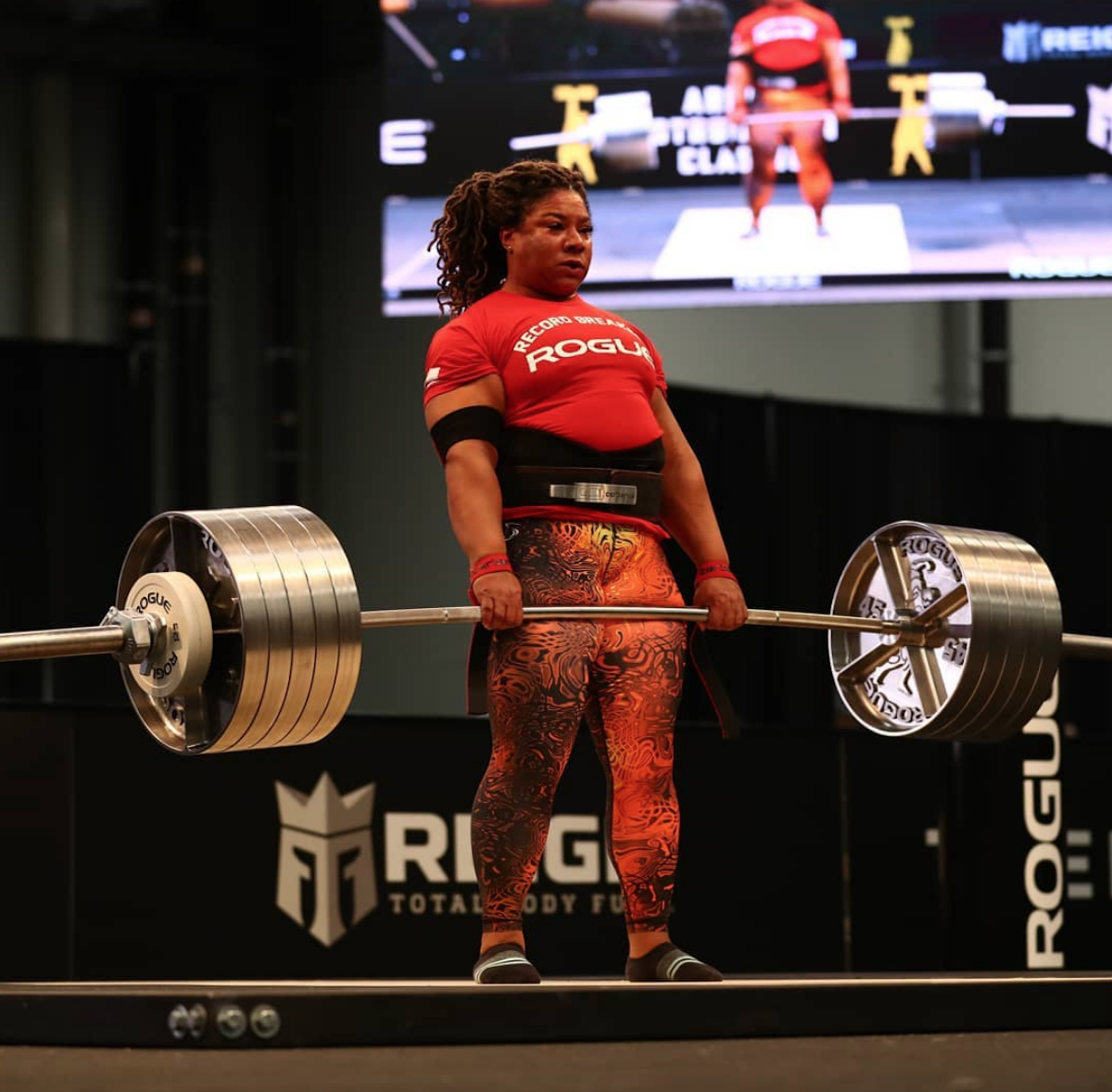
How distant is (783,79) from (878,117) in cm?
38

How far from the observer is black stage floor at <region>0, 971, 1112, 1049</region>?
2.49 metres

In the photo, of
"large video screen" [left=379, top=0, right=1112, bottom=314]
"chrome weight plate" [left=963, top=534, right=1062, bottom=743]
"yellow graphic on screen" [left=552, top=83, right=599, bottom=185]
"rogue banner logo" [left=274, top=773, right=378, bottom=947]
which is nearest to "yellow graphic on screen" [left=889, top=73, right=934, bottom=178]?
"large video screen" [left=379, top=0, right=1112, bottom=314]

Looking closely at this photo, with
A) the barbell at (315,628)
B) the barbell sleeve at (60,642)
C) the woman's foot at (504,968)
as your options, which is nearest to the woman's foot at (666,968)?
the woman's foot at (504,968)

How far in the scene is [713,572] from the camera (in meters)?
3.21

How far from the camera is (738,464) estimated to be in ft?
23.7

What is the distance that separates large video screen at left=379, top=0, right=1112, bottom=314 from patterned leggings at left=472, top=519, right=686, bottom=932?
159 inches

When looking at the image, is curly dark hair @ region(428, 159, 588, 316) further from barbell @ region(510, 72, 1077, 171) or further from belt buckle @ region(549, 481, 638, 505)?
barbell @ region(510, 72, 1077, 171)

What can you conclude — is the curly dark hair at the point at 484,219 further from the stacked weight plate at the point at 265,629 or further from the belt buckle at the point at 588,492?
the stacked weight plate at the point at 265,629

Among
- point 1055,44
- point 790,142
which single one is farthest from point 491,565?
point 1055,44

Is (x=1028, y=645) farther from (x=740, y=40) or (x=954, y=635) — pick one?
(x=740, y=40)

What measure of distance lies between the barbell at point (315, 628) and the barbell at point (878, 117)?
154 inches

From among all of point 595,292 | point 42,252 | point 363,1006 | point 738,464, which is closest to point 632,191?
point 595,292

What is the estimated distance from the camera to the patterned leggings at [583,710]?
3.01 m

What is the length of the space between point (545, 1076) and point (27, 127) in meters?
7.53
